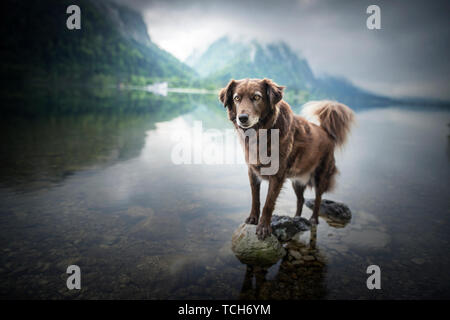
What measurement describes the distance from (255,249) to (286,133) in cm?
259

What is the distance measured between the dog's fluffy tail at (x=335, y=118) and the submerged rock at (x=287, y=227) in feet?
8.30

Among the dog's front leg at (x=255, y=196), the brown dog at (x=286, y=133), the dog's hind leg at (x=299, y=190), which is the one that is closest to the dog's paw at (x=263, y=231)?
the brown dog at (x=286, y=133)

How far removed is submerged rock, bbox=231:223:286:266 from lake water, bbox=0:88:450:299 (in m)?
0.19

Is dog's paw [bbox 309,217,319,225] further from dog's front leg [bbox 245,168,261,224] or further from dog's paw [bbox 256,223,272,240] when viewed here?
dog's paw [bbox 256,223,272,240]

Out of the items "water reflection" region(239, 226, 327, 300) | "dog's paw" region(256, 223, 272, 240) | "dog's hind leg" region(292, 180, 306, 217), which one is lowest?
"water reflection" region(239, 226, 327, 300)

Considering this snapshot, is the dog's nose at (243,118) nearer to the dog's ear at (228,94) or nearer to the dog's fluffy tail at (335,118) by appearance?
the dog's ear at (228,94)

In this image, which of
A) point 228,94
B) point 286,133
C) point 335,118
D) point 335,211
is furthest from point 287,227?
point 228,94

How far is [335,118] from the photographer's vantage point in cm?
670

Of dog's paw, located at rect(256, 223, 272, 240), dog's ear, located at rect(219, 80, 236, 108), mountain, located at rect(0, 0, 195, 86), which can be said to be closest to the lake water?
dog's paw, located at rect(256, 223, 272, 240)

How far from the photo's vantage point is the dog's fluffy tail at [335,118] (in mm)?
6699

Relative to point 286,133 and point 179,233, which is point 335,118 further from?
point 179,233

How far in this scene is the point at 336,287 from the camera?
15.0ft

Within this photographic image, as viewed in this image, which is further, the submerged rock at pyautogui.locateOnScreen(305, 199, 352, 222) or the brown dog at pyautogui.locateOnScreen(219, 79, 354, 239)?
the submerged rock at pyautogui.locateOnScreen(305, 199, 352, 222)

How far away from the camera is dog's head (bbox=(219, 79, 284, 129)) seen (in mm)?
4312
